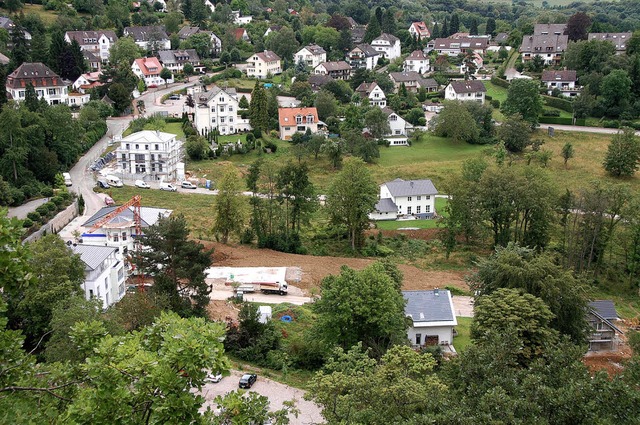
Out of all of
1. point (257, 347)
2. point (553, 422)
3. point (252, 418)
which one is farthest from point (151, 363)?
point (257, 347)

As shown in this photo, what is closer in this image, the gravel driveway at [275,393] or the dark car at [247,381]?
the gravel driveway at [275,393]

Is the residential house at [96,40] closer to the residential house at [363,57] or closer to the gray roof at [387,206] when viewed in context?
the residential house at [363,57]

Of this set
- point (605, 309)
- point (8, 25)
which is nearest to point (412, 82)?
point (8, 25)

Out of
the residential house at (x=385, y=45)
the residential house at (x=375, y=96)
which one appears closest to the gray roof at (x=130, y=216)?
the residential house at (x=375, y=96)

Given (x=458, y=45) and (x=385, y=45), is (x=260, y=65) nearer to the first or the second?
(x=385, y=45)

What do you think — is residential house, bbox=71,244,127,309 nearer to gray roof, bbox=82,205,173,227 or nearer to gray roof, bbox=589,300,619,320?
gray roof, bbox=82,205,173,227

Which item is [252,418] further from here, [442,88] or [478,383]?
[442,88]
